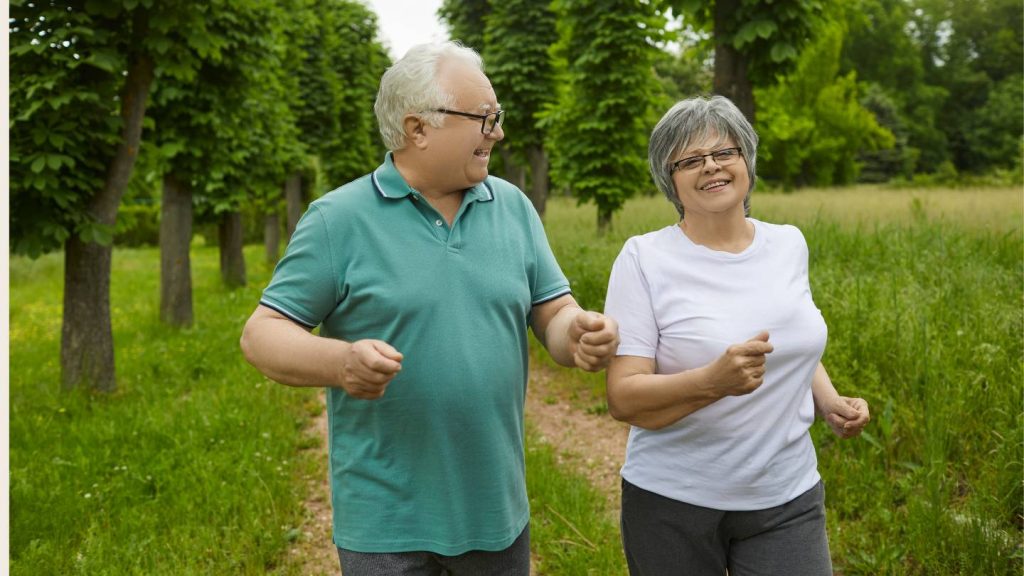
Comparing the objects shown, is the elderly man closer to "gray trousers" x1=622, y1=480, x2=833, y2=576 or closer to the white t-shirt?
the white t-shirt

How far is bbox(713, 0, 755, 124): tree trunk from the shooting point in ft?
24.1

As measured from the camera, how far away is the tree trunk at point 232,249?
14.9m

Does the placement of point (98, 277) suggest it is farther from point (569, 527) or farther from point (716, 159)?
point (716, 159)

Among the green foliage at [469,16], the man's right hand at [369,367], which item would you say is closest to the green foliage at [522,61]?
the green foliage at [469,16]

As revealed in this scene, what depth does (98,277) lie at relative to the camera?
23.0ft

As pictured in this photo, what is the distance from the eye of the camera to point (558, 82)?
63.2 feet

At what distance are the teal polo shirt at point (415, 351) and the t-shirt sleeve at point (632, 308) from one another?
0.26 meters

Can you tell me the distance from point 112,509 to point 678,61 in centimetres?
4563

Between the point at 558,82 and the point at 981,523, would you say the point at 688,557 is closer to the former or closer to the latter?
the point at 981,523

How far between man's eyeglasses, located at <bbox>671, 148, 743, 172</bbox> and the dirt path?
2.86 meters

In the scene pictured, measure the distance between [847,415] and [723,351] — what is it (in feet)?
1.46

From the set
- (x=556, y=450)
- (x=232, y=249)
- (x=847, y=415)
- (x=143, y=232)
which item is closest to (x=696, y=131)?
(x=847, y=415)

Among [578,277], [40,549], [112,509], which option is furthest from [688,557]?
[578,277]

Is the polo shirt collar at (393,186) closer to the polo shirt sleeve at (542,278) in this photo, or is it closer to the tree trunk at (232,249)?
the polo shirt sleeve at (542,278)
